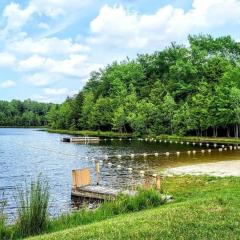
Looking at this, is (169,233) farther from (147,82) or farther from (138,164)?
(147,82)

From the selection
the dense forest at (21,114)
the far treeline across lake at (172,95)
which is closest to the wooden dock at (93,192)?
the far treeline across lake at (172,95)

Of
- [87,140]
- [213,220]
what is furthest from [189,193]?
[87,140]

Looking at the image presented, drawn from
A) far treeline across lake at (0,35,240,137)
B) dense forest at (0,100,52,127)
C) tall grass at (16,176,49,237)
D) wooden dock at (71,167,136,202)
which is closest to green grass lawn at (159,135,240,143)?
far treeline across lake at (0,35,240,137)

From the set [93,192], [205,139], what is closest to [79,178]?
[93,192]

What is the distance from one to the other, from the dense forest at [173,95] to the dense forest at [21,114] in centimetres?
5358

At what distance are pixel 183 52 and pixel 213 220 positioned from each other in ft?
257

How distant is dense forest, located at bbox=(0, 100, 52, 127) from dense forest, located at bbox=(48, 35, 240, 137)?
53.6m

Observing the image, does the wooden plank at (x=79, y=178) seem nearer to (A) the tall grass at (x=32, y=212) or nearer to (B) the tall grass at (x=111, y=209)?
(B) the tall grass at (x=111, y=209)

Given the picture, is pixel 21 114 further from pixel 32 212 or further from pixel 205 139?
pixel 32 212

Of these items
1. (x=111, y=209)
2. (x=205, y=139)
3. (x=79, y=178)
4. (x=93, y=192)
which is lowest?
(x=93, y=192)

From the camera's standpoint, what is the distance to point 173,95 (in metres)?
77.9

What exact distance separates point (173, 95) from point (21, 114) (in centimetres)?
10957

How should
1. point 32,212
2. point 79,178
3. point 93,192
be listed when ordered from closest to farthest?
point 32,212, point 93,192, point 79,178

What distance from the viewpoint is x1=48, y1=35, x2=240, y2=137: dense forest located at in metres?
63.1
